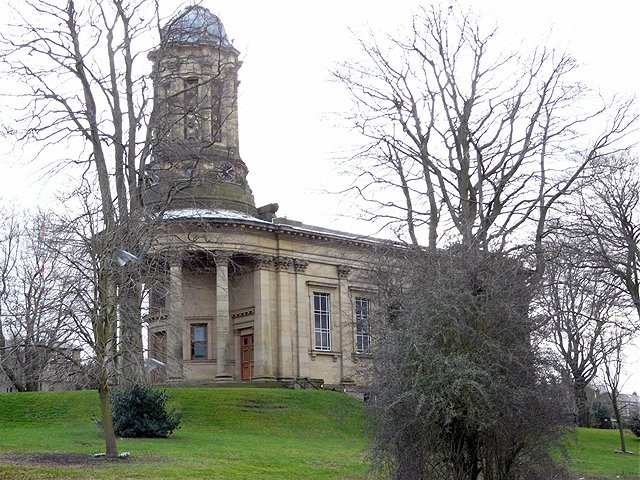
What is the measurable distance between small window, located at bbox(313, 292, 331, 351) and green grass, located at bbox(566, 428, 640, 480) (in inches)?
599

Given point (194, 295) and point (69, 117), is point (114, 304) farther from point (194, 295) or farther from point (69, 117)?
point (194, 295)

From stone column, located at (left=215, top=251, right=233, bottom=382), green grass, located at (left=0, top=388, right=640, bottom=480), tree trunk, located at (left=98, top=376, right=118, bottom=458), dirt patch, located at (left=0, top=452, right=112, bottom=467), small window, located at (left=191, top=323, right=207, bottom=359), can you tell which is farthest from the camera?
small window, located at (left=191, top=323, right=207, bottom=359)

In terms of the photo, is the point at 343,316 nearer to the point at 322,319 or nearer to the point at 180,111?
the point at 322,319

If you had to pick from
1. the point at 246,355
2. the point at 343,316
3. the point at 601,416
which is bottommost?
the point at 601,416

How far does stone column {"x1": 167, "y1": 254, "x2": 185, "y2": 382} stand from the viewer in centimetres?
3228

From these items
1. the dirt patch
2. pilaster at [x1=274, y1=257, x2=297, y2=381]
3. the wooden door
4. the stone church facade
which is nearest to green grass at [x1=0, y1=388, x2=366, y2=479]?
the dirt patch

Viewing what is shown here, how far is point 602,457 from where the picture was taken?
1246 inches

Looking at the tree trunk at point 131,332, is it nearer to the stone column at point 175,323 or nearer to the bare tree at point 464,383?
the stone column at point 175,323

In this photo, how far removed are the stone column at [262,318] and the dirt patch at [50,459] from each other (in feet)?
87.0

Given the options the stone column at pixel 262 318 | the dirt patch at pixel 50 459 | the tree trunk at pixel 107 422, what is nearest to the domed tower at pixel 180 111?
the tree trunk at pixel 107 422

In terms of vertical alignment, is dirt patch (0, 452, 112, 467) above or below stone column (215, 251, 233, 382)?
below

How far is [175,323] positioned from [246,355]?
47.3 ft

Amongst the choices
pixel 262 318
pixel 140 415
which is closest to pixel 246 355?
pixel 262 318

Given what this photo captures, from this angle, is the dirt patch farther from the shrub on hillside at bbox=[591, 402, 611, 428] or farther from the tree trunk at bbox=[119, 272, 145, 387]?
the shrub on hillside at bbox=[591, 402, 611, 428]
